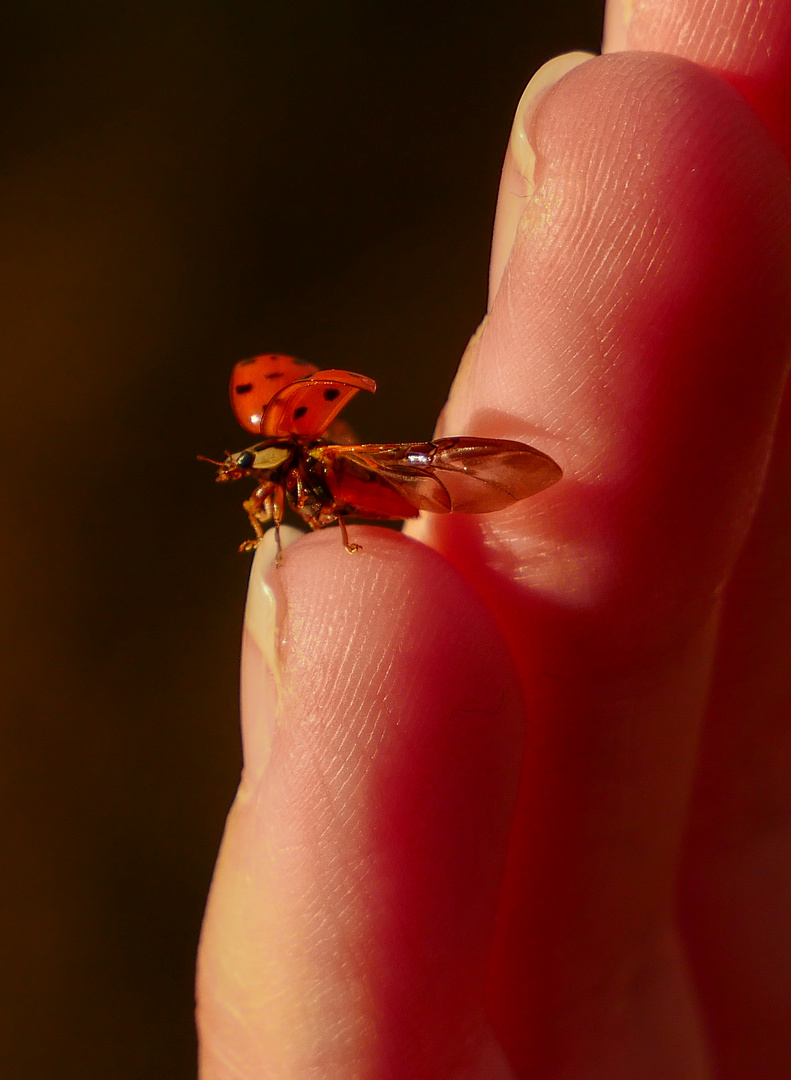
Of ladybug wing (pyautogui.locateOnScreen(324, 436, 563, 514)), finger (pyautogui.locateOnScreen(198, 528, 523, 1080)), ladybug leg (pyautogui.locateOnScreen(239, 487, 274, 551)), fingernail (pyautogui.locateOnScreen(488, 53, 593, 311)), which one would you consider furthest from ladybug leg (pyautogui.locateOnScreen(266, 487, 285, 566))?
fingernail (pyautogui.locateOnScreen(488, 53, 593, 311))

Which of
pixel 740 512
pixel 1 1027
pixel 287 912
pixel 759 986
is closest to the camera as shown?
pixel 287 912

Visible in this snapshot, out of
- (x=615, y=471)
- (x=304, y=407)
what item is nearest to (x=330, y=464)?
(x=304, y=407)

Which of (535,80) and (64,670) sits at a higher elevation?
(535,80)

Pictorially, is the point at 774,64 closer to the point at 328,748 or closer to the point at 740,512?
the point at 740,512

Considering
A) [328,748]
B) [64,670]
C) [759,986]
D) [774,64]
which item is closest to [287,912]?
[328,748]

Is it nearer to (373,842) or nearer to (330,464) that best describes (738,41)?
(330,464)

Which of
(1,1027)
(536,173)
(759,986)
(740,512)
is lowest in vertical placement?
(1,1027)

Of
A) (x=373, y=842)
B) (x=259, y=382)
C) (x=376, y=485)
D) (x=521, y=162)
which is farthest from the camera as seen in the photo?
(x=259, y=382)
